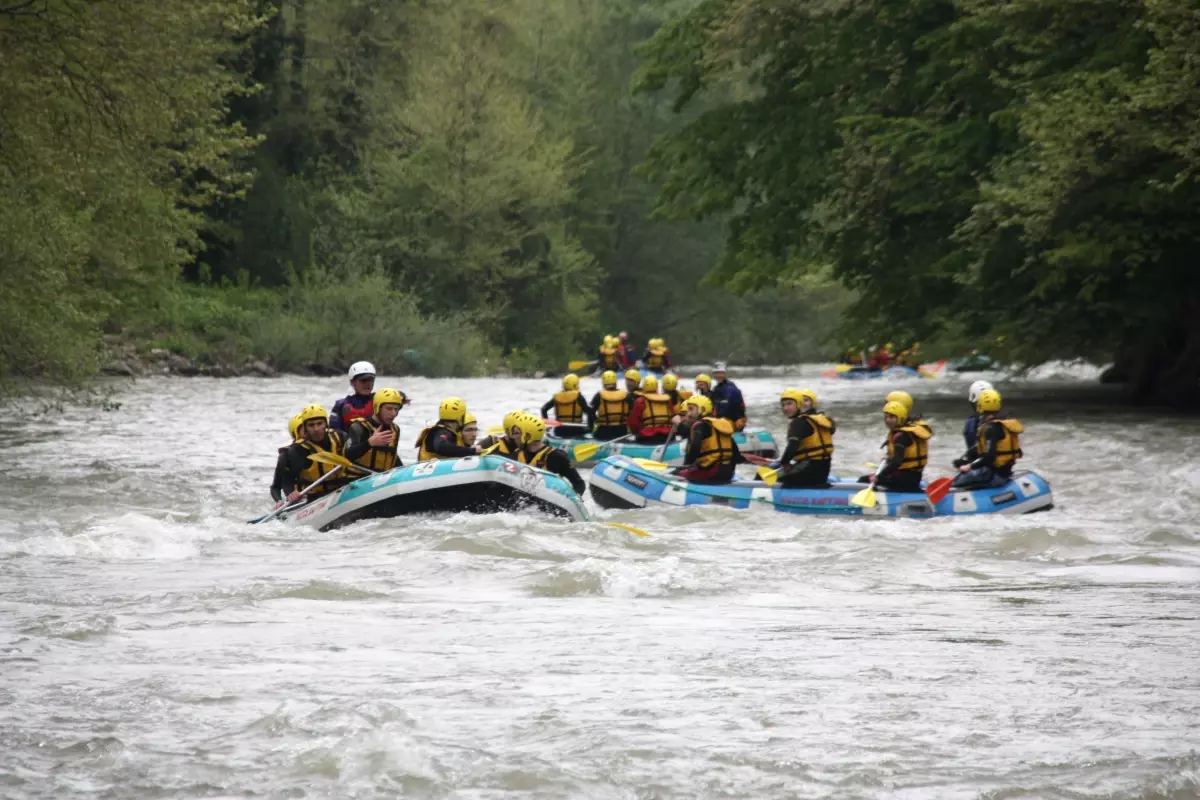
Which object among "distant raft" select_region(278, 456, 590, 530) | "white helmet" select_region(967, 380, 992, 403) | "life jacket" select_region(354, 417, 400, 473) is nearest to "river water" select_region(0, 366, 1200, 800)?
"distant raft" select_region(278, 456, 590, 530)

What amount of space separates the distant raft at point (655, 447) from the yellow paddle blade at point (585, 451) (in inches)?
0.7

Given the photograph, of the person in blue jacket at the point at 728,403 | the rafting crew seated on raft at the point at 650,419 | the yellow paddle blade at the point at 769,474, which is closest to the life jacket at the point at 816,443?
the yellow paddle blade at the point at 769,474

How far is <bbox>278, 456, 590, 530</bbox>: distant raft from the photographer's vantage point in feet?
46.8

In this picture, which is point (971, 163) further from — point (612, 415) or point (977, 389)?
point (977, 389)

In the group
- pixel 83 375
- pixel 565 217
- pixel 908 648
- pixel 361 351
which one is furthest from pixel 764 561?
pixel 565 217

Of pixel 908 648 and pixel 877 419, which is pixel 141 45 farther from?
pixel 877 419

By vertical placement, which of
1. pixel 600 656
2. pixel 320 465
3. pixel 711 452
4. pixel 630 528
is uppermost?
pixel 711 452

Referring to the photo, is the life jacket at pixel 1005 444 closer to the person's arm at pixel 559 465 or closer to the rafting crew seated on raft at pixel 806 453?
the rafting crew seated on raft at pixel 806 453

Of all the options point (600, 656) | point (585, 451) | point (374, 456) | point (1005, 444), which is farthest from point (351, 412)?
point (600, 656)

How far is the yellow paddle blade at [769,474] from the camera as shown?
1698 centimetres

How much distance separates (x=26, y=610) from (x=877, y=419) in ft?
69.6

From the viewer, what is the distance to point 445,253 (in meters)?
52.6

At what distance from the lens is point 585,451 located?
72.5 feet

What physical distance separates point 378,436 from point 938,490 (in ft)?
17.3
